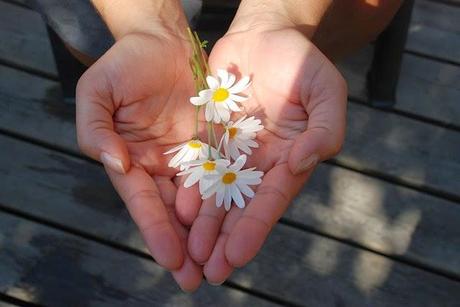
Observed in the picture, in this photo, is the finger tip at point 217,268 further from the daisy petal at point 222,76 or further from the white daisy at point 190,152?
the daisy petal at point 222,76

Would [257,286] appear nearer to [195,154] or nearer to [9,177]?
[195,154]

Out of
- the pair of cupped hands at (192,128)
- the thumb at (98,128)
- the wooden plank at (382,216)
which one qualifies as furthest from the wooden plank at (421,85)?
the thumb at (98,128)

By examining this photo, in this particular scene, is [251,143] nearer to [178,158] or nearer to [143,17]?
[178,158]

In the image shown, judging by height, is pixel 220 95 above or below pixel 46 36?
above

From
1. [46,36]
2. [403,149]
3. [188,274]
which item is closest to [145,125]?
[188,274]

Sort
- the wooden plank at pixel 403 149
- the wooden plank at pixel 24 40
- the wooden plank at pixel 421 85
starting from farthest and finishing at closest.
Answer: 1. the wooden plank at pixel 24 40
2. the wooden plank at pixel 421 85
3. the wooden plank at pixel 403 149

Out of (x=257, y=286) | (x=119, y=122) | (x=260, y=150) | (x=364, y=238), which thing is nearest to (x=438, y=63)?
(x=364, y=238)
